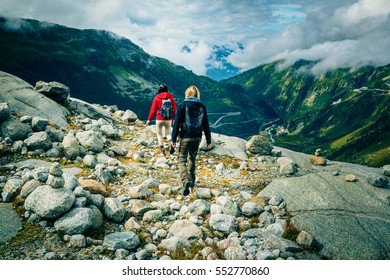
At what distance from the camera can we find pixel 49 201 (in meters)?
7.69

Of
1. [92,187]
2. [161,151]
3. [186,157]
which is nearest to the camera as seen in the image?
[92,187]

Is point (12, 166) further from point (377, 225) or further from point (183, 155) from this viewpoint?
point (377, 225)

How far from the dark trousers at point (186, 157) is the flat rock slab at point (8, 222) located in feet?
18.0

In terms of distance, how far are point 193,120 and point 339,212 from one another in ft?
19.3

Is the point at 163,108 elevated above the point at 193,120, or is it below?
above

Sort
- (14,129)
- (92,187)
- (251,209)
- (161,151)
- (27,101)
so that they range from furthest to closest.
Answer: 1. (27,101)
2. (161,151)
3. (14,129)
4. (92,187)
5. (251,209)

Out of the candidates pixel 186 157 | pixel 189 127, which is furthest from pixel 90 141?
pixel 189 127

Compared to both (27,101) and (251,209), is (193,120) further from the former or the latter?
(27,101)

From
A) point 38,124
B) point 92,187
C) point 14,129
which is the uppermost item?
point 38,124

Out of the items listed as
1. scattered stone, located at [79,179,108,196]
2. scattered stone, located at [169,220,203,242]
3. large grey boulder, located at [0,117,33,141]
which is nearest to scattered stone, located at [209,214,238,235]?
scattered stone, located at [169,220,203,242]

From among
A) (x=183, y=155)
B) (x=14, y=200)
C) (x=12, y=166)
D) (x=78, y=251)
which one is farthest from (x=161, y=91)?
(x=78, y=251)

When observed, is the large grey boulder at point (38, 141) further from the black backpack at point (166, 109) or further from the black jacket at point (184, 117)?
the black jacket at point (184, 117)

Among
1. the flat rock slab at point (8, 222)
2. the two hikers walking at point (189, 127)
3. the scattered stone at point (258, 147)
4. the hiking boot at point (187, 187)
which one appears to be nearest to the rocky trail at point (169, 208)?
the flat rock slab at point (8, 222)
